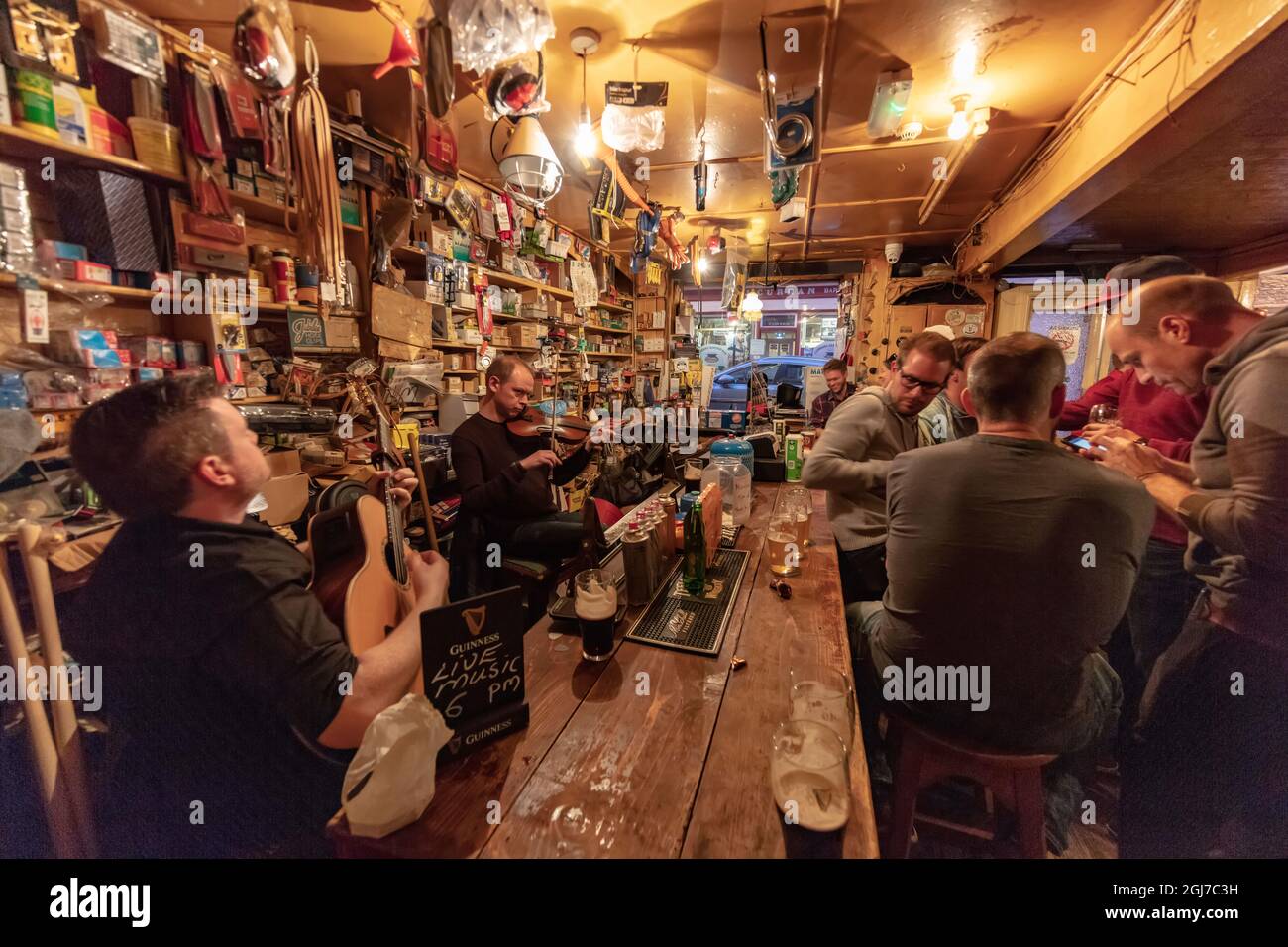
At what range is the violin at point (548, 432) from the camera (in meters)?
2.98

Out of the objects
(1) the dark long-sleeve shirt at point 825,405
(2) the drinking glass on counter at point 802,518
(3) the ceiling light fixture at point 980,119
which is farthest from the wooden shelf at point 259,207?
(1) the dark long-sleeve shirt at point 825,405

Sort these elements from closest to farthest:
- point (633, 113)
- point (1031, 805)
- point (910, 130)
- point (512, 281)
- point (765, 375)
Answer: point (1031, 805) → point (633, 113) → point (910, 130) → point (512, 281) → point (765, 375)

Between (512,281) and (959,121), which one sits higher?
(959,121)

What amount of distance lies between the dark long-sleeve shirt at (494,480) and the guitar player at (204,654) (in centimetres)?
149

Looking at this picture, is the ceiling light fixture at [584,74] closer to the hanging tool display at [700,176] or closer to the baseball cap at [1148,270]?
the hanging tool display at [700,176]

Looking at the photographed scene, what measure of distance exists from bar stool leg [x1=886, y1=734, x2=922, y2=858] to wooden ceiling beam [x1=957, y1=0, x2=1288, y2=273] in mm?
2515

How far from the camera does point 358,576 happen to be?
1.27m

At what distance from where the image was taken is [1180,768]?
4.95 feet

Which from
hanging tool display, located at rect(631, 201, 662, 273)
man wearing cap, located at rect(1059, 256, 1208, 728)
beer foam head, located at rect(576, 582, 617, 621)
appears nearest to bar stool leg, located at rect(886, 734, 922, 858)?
beer foam head, located at rect(576, 582, 617, 621)

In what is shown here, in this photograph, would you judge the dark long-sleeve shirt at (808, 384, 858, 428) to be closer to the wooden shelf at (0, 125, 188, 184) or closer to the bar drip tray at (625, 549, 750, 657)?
the bar drip tray at (625, 549, 750, 657)

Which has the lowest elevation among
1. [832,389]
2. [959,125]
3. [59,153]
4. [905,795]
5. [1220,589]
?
[905,795]

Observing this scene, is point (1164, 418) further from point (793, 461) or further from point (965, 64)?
point (965, 64)

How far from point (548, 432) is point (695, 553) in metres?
2.06

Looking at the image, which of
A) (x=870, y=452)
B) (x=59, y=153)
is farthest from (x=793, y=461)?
(x=59, y=153)
